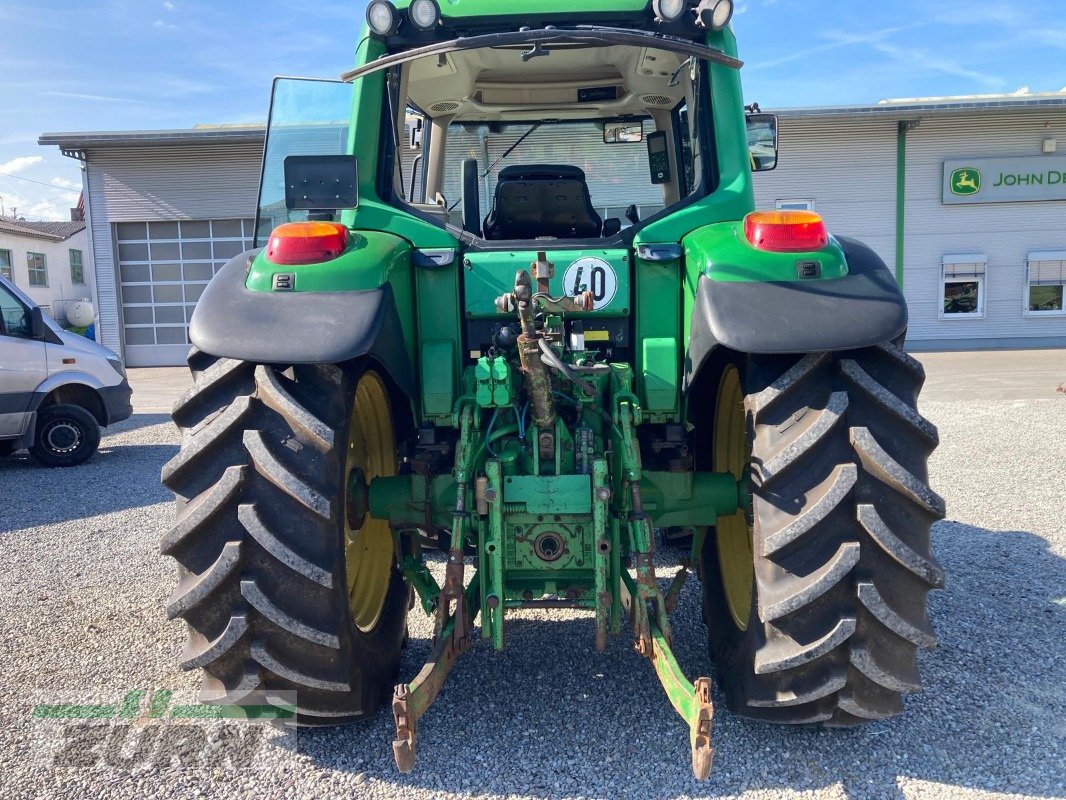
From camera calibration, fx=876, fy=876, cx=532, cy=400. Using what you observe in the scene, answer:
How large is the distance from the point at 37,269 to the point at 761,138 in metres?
39.7

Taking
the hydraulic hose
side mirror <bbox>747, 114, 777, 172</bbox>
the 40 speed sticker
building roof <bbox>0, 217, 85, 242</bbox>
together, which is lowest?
the hydraulic hose

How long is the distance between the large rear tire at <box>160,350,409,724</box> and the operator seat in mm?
1626

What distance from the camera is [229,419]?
8.73ft

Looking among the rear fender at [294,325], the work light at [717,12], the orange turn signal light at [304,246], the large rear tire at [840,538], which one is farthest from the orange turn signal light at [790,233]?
the orange turn signal light at [304,246]

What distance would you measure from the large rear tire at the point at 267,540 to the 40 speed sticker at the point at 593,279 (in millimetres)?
962

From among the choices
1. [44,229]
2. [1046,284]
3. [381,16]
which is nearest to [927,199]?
[1046,284]

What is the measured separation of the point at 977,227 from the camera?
1961cm

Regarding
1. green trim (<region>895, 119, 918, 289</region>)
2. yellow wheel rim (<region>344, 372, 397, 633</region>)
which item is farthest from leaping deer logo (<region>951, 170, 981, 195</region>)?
yellow wheel rim (<region>344, 372, 397, 633</region>)

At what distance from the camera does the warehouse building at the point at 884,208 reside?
61.9ft

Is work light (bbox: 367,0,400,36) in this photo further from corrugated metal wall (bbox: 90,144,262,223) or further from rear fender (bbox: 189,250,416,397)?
corrugated metal wall (bbox: 90,144,262,223)

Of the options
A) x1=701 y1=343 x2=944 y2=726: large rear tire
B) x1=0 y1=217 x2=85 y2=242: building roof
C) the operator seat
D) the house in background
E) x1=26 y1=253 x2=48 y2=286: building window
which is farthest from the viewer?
x1=26 y1=253 x2=48 y2=286: building window

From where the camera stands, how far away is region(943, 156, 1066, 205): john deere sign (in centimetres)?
1922

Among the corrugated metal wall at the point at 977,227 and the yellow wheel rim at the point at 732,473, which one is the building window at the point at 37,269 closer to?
the corrugated metal wall at the point at 977,227
